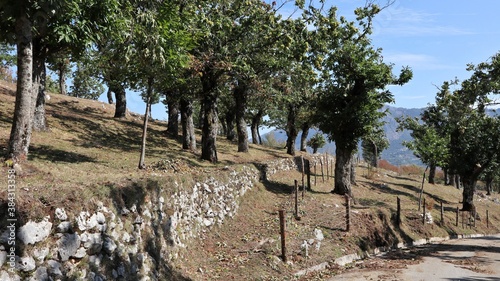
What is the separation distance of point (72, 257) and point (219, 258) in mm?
6197

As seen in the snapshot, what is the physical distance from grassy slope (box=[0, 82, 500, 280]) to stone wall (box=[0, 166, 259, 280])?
35 centimetres

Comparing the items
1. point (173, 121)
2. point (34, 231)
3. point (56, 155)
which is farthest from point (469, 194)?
point (34, 231)

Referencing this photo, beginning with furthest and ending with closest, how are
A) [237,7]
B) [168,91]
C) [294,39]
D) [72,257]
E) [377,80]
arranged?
[168,91]
[377,80]
[237,7]
[294,39]
[72,257]

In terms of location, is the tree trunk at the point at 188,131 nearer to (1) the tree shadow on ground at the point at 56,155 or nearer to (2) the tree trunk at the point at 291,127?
(1) the tree shadow on ground at the point at 56,155

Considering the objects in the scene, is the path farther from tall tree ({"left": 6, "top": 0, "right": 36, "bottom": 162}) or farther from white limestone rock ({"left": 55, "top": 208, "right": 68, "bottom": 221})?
tall tree ({"left": 6, "top": 0, "right": 36, "bottom": 162})

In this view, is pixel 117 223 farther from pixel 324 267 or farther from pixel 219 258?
pixel 324 267

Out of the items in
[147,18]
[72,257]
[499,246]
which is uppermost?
[147,18]

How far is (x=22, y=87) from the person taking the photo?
10430mm

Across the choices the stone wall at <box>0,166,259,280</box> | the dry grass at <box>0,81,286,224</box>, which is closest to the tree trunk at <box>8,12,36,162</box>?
the dry grass at <box>0,81,286,224</box>

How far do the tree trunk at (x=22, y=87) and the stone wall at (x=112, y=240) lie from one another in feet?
14.0

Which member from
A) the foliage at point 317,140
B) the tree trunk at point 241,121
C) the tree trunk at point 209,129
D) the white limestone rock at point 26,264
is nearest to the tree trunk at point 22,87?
the white limestone rock at point 26,264

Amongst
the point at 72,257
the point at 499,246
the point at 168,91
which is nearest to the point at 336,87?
the point at 168,91

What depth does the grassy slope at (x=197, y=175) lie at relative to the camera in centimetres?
914

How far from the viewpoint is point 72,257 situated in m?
7.45
